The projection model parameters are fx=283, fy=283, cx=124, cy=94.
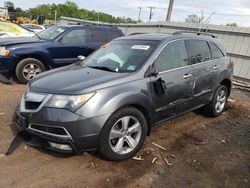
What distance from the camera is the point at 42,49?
7.82 meters

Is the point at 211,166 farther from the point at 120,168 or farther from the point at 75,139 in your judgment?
the point at 75,139

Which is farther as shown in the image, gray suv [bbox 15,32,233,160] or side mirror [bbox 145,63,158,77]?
side mirror [bbox 145,63,158,77]

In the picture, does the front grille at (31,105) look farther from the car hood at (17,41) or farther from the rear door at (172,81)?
the car hood at (17,41)

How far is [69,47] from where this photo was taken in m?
8.25

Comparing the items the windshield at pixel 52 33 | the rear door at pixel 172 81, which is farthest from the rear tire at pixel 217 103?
the windshield at pixel 52 33

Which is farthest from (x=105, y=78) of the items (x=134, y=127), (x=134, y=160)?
(x=134, y=160)

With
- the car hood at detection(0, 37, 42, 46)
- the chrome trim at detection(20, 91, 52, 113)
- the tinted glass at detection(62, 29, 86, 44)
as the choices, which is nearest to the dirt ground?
the chrome trim at detection(20, 91, 52, 113)

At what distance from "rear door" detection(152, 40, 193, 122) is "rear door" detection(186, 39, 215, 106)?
168 mm

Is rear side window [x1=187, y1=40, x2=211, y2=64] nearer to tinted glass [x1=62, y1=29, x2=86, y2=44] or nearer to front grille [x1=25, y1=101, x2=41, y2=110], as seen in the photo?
front grille [x1=25, y1=101, x2=41, y2=110]

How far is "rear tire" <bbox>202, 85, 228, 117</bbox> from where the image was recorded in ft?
18.6

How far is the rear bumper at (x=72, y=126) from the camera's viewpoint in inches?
133

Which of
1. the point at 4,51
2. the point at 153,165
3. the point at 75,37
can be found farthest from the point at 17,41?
the point at 153,165

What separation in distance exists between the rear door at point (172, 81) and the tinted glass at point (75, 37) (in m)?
4.35

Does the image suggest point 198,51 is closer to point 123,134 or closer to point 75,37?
point 123,134
